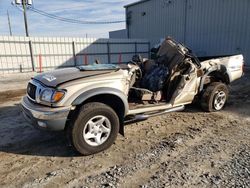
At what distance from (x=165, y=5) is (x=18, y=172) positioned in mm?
18267

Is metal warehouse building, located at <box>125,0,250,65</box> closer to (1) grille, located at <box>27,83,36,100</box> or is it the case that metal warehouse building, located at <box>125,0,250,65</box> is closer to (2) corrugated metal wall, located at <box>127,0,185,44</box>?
(2) corrugated metal wall, located at <box>127,0,185,44</box>

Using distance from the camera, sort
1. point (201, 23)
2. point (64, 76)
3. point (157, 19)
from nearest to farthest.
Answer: point (64, 76), point (201, 23), point (157, 19)

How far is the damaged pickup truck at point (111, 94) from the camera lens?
329 cm

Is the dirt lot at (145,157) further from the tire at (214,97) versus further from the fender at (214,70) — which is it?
the fender at (214,70)

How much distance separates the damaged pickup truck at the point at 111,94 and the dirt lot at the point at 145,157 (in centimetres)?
37

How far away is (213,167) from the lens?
3.11 metres

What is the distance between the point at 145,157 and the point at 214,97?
9.08 feet

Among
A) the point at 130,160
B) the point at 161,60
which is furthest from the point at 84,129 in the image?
the point at 161,60

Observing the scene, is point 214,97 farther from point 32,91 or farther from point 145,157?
point 32,91

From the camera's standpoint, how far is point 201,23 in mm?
15734

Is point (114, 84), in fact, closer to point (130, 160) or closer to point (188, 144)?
point (130, 160)

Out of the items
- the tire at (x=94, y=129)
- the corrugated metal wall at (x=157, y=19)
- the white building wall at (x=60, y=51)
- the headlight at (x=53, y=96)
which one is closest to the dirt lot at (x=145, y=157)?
the tire at (x=94, y=129)

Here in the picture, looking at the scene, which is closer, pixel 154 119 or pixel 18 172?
pixel 18 172

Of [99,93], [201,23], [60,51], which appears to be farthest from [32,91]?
[201,23]
